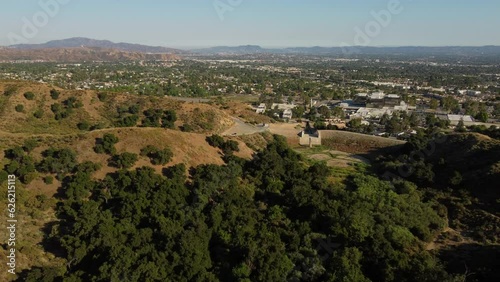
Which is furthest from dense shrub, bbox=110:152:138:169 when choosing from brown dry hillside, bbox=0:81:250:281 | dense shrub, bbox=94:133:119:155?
dense shrub, bbox=94:133:119:155

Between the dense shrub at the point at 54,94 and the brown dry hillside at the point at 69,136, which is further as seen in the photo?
the dense shrub at the point at 54,94

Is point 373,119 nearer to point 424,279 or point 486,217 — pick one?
point 486,217

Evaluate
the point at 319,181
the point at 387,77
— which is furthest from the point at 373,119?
the point at 387,77

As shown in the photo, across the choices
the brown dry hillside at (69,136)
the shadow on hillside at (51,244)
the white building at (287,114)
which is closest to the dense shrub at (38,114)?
the brown dry hillside at (69,136)

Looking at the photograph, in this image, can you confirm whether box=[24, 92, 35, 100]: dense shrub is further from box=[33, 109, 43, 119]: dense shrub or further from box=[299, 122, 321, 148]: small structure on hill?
box=[299, 122, 321, 148]: small structure on hill

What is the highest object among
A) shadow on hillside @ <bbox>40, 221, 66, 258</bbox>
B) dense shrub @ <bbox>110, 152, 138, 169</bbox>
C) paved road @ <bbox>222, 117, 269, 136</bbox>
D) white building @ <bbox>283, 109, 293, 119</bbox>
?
dense shrub @ <bbox>110, 152, 138, 169</bbox>

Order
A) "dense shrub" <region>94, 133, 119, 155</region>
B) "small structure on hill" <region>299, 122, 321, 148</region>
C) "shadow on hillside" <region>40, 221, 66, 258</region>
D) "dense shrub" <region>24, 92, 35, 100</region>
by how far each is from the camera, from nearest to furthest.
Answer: "shadow on hillside" <region>40, 221, 66, 258</region> → "dense shrub" <region>94, 133, 119, 155</region> → "dense shrub" <region>24, 92, 35, 100</region> → "small structure on hill" <region>299, 122, 321, 148</region>

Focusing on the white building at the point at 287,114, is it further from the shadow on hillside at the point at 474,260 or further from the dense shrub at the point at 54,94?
the shadow on hillside at the point at 474,260
